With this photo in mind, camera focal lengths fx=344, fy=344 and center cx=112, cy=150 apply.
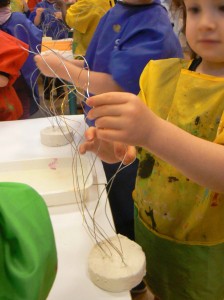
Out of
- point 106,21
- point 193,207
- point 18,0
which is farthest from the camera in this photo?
point 18,0

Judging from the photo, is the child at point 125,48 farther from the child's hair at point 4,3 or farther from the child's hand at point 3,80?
the child's hair at point 4,3

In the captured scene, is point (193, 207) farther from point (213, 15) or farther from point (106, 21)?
point (106, 21)

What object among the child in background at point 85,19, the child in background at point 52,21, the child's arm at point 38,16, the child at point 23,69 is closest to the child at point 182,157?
the child at point 23,69

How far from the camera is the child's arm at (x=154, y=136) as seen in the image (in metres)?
0.41

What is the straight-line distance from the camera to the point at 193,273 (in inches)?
26.0

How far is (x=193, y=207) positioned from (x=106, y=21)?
22.1 inches

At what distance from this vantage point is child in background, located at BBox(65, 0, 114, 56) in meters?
1.76

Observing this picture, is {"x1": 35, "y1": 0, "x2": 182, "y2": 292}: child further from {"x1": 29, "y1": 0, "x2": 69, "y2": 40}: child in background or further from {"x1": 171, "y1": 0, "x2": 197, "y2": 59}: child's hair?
{"x1": 29, "y1": 0, "x2": 69, "y2": 40}: child in background

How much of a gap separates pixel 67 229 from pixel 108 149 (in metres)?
→ 0.17

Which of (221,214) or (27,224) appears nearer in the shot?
(27,224)

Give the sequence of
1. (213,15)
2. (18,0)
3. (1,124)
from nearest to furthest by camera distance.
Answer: (213,15) < (1,124) < (18,0)

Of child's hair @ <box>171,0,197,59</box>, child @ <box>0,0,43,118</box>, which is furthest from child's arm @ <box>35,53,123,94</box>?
child @ <box>0,0,43,118</box>

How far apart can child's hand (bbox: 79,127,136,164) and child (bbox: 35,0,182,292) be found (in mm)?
149

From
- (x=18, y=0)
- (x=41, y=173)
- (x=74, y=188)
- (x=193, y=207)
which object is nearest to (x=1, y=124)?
(x=41, y=173)
